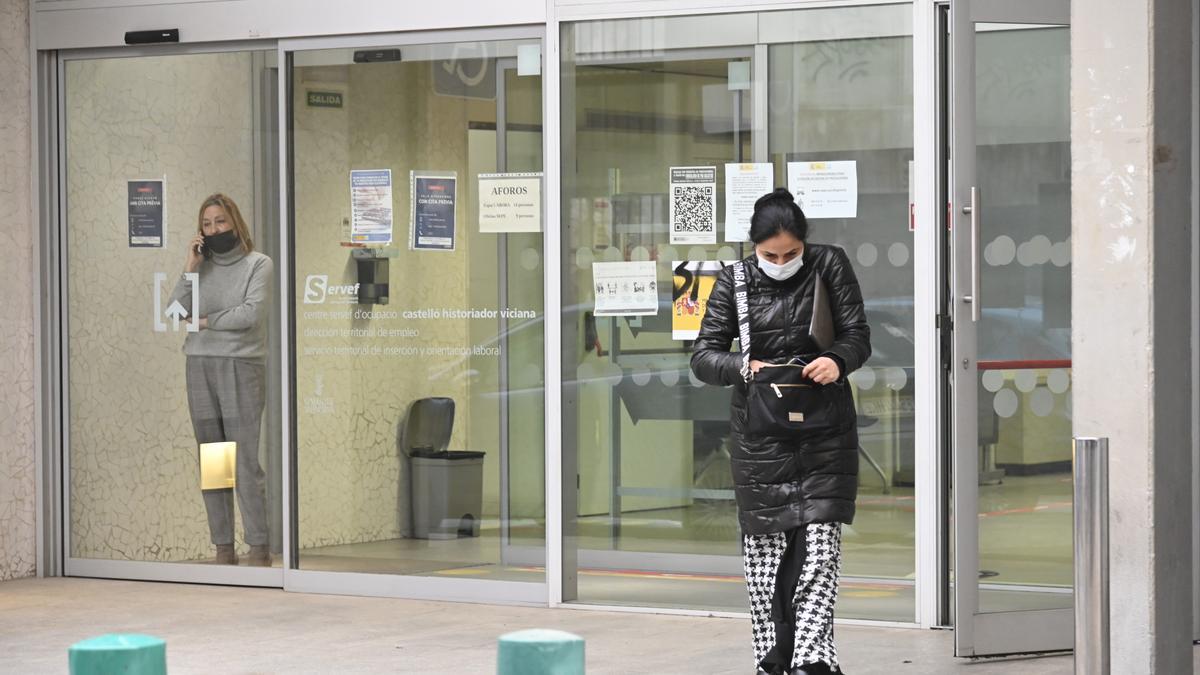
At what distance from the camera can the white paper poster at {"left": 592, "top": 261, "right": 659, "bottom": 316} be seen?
8039 mm

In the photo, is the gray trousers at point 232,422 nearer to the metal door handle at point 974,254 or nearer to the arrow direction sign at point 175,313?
the arrow direction sign at point 175,313

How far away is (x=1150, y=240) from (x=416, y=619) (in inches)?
154

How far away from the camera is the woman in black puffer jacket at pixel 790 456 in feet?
19.4

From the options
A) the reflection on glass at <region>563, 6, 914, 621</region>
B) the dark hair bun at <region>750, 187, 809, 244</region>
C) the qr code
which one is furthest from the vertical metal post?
the qr code

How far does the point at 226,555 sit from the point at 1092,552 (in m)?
5.62

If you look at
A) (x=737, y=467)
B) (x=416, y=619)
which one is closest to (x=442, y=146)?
(x=416, y=619)

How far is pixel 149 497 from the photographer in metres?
9.13

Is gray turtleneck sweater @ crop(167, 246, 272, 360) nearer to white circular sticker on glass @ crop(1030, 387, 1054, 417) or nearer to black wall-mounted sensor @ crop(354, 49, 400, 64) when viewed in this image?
black wall-mounted sensor @ crop(354, 49, 400, 64)

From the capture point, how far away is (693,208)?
7.95m

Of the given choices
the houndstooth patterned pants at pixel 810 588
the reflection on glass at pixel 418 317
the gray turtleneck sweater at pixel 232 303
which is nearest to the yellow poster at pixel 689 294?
the reflection on glass at pixel 418 317

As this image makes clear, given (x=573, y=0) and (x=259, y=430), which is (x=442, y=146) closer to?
(x=573, y=0)

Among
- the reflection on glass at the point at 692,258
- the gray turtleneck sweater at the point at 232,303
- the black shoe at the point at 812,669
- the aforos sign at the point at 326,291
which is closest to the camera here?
the black shoe at the point at 812,669

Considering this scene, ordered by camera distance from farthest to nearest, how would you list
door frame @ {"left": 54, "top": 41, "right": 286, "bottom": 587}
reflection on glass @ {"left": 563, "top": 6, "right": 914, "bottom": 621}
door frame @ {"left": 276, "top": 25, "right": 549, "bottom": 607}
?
door frame @ {"left": 54, "top": 41, "right": 286, "bottom": 587} → door frame @ {"left": 276, "top": 25, "right": 549, "bottom": 607} → reflection on glass @ {"left": 563, "top": 6, "right": 914, "bottom": 621}

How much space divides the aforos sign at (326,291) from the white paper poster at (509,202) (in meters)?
0.78
